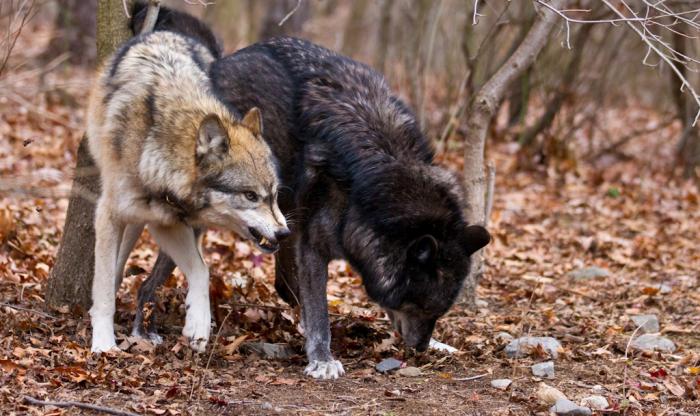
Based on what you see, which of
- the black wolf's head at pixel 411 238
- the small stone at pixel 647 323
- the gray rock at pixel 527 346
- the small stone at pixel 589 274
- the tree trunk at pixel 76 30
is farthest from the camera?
the tree trunk at pixel 76 30

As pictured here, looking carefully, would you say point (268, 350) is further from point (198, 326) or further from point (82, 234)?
point (82, 234)

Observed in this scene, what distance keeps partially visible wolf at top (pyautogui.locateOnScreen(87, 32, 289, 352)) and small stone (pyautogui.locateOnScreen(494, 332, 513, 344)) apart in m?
2.16

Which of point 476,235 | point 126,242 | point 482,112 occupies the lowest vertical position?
point 126,242

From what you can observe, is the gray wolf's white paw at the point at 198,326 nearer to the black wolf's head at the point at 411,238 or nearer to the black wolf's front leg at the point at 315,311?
the black wolf's front leg at the point at 315,311

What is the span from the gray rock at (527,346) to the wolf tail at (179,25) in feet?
11.0

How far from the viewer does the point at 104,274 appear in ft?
19.3

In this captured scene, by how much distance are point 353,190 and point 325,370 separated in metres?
1.27

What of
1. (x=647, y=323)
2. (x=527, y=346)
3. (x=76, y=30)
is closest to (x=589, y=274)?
(x=647, y=323)

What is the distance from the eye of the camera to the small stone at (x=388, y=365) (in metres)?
6.02

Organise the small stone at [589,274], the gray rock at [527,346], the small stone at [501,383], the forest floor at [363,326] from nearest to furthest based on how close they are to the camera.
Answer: the forest floor at [363,326]
the small stone at [501,383]
the gray rock at [527,346]
the small stone at [589,274]

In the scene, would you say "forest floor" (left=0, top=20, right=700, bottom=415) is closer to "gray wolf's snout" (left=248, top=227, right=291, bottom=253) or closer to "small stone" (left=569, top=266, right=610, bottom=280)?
"small stone" (left=569, top=266, right=610, bottom=280)

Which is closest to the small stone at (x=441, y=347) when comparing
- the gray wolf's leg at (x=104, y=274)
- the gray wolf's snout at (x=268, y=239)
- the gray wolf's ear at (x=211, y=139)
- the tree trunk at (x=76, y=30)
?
the gray wolf's snout at (x=268, y=239)

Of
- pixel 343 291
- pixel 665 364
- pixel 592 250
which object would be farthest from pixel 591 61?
pixel 665 364

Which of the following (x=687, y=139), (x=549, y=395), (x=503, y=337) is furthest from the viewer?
(x=687, y=139)
